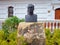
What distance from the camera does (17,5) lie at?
70.9ft

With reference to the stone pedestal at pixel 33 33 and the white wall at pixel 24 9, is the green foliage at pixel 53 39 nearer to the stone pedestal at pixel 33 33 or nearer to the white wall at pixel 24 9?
the stone pedestal at pixel 33 33

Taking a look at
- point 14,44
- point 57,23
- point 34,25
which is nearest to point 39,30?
point 34,25

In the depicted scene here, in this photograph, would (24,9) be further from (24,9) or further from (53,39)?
(53,39)

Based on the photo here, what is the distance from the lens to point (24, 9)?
2167 centimetres

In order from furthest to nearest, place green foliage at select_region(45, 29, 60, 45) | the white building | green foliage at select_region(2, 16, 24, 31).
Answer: the white building, green foliage at select_region(2, 16, 24, 31), green foliage at select_region(45, 29, 60, 45)

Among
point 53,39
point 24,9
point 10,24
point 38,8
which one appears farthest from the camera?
point 24,9

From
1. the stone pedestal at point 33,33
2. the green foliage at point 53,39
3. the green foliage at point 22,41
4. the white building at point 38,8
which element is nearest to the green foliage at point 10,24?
the green foliage at point 53,39

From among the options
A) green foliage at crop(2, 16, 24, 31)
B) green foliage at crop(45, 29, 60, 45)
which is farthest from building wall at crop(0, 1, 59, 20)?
green foliage at crop(45, 29, 60, 45)

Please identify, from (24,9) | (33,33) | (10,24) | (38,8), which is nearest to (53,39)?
(33,33)

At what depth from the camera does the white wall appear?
21250mm

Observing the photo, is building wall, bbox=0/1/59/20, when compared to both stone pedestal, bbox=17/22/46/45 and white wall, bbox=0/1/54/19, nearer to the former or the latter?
white wall, bbox=0/1/54/19

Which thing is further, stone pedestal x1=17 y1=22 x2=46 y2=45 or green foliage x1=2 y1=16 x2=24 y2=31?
green foliage x1=2 y1=16 x2=24 y2=31

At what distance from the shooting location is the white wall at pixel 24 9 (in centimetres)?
2125

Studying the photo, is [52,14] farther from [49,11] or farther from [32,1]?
[32,1]
